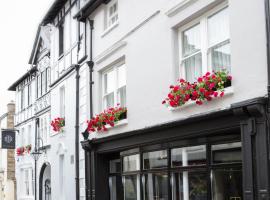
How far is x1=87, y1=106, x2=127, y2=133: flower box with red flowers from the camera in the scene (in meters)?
14.7

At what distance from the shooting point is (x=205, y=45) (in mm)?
11312

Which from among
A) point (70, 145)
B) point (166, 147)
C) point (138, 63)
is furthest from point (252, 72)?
point (70, 145)

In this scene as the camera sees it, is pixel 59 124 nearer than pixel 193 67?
No

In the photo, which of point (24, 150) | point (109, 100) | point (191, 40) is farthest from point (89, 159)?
point (24, 150)

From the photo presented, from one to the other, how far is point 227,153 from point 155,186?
10.4 ft

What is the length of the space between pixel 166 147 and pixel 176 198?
1.25 m

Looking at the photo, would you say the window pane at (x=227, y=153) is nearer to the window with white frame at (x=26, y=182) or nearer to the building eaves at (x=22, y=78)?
the building eaves at (x=22, y=78)

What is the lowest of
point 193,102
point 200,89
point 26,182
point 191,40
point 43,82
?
point 26,182

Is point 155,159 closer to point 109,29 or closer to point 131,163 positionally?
point 131,163

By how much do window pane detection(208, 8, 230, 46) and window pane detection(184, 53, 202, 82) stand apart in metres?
0.55

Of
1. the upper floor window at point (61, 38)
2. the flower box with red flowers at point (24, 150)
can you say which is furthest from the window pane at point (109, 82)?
the flower box with red flowers at point (24, 150)

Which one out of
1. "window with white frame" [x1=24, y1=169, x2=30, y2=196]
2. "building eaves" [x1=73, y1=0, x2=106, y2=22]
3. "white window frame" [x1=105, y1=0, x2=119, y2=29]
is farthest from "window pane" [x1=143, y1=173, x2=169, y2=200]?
"window with white frame" [x1=24, y1=169, x2=30, y2=196]

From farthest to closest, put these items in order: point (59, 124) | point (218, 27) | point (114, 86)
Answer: point (59, 124) < point (114, 86) < point (218, 27)

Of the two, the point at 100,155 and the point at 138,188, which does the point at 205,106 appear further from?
the point at 100,155
